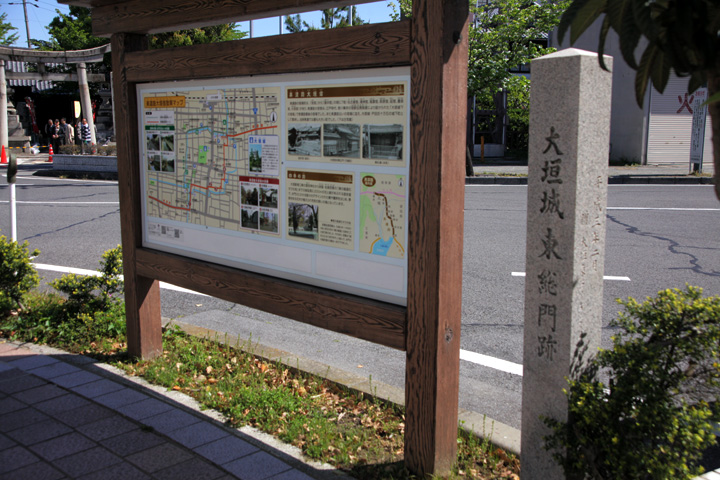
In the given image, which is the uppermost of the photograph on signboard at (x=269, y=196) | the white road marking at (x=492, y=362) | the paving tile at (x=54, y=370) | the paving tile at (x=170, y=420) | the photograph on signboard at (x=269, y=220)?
the photograph on signboard at (x=269, y=196)

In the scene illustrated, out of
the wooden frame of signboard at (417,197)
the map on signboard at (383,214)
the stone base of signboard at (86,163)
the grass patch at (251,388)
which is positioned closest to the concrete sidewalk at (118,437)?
the grass patch at (251,388)

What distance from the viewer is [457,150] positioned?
303cm

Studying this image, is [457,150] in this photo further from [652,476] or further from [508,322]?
[508,322]

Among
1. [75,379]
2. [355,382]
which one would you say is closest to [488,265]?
[355,382]

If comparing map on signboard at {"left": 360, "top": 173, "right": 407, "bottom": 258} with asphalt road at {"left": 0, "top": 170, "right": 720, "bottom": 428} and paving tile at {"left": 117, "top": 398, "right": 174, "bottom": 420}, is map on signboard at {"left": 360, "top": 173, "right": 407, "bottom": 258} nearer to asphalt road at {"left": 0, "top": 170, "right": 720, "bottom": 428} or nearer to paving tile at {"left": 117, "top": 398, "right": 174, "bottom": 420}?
asphalt road at {"left": 0, "top": 170, "right": 720, "bottom": 428}

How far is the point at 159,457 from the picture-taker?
3.42 meters

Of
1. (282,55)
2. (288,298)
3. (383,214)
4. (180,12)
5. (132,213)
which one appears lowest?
(288,298)

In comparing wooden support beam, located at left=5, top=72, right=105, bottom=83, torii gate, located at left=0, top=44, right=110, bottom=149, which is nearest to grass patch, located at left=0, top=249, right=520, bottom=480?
torii gate, located at left=0, top=44, right=110, bottom=149

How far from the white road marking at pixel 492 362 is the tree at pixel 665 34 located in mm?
3601

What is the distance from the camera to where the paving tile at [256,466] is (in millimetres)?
3244

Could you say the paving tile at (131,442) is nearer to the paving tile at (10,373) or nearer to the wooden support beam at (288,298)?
the wooden support beam at (288,298)

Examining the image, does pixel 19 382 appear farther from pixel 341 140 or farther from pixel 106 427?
pixel 341 140

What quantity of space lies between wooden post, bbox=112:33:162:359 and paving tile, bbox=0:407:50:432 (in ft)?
3.45

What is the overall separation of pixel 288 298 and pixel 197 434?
0.95m
